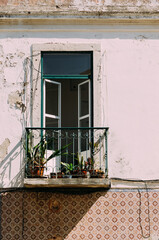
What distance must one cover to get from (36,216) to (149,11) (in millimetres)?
3985

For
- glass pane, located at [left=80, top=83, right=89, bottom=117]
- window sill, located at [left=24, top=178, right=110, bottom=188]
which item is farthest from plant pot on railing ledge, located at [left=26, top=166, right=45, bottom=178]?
glass pane, located at [left=80, top=83, right=89, bottom=117]

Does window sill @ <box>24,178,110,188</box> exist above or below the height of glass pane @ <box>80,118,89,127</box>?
below

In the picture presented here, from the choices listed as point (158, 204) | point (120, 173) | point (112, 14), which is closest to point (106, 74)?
point (112, 14)

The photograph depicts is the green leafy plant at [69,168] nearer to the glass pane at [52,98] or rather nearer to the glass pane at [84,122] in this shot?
the glass pane at [84,122]

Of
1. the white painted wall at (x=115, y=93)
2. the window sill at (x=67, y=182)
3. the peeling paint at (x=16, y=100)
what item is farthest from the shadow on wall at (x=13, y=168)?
the peeling paint at (x=16, y=100)

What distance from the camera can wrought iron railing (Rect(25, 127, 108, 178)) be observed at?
938cm

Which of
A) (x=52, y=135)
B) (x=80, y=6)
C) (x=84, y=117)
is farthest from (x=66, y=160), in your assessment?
(x=80, y=6)

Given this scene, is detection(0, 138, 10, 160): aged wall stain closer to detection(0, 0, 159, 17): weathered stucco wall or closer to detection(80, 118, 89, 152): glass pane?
detection(80, 118, 89, 152): glass pane

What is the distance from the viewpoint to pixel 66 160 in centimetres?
1026

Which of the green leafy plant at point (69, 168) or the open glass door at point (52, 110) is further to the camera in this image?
the open glass door at point (52, 110)

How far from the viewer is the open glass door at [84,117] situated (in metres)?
9.85

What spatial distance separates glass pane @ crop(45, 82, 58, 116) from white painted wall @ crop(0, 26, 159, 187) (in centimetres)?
40

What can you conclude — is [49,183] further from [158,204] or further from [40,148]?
[158,204]

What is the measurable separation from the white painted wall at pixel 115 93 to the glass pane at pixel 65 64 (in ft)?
0.82
